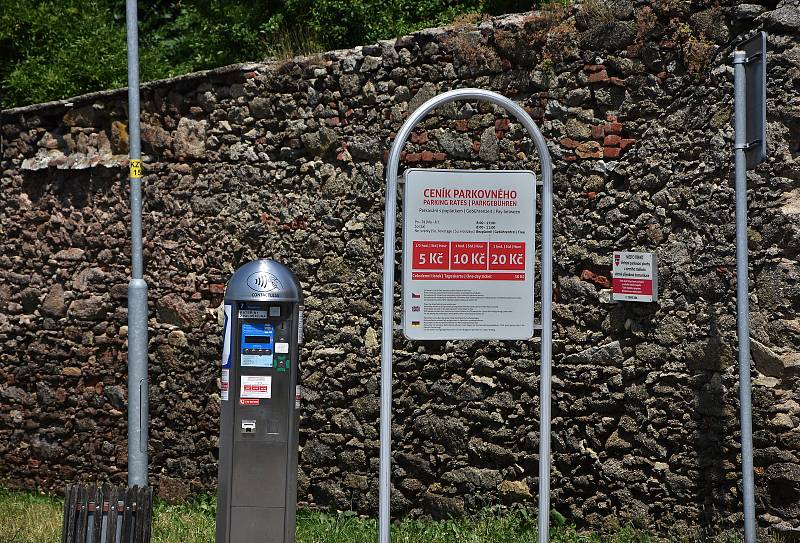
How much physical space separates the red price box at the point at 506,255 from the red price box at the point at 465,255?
70 millimetres

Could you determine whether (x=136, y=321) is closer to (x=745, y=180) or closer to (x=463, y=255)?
(x=463, y=255)

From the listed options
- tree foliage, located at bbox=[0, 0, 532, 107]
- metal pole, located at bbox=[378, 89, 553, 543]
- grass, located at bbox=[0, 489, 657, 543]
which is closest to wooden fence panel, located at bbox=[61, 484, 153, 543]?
metal pole, located at bbox=[378, 89, 553, 543]

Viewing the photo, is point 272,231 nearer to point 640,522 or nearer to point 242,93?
point 242,93

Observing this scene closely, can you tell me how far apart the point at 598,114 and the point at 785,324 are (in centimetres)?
179

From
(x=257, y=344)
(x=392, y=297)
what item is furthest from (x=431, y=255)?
(x=257, y=344)

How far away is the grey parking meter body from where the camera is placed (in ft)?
17.5

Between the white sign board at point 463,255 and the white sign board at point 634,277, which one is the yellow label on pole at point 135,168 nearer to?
the white sign board at point 463,255

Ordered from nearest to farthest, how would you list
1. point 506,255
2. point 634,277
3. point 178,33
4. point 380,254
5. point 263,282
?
point 506,255
point 263,282
point 634,277
point 380,254
point 178,33

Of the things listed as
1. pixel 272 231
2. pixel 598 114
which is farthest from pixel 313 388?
pixel 598 114

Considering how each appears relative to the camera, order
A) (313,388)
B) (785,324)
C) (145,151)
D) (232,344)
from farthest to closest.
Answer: (145,151) < (313,388) < (785,324) < (232,344)

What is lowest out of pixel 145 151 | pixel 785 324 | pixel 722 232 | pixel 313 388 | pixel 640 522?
pixel 640 522

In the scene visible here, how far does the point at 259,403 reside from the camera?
5340 mm

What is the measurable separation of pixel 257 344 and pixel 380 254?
1900 millimetres

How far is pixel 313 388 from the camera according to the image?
7250 millimetres
